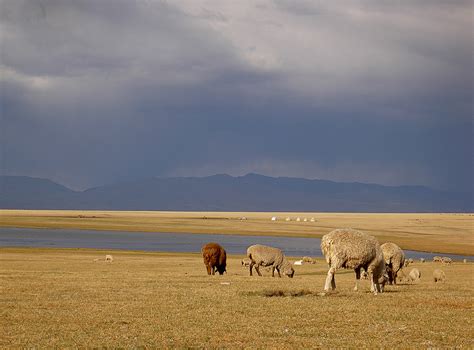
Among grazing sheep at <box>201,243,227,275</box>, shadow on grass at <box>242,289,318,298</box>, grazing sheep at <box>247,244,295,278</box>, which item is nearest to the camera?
shadow on grass at <box>242,289,318,298</box>

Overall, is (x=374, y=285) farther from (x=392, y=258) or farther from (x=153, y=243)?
(x=153, y=243)

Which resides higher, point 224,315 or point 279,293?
point 279,293

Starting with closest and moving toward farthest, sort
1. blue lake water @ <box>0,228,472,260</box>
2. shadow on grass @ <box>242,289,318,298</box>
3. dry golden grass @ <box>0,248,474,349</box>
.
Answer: dry golden grass @ <box>0,248,474,349</box>, shadow on grass @ <box>242,289,318,298</box>, blue lake water @ <box>0,228,472,260</box>

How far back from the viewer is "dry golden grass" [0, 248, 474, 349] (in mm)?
16859

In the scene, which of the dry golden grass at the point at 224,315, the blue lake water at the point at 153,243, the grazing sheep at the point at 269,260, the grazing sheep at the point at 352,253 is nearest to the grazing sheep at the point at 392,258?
the dry golden grass at the point at 224,315

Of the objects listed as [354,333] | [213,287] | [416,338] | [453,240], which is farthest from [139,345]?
[453,240]

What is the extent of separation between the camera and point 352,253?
27.9 meters

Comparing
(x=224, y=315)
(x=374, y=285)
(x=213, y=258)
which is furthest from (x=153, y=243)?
(x=224, y=315)

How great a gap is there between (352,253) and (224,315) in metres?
8.72

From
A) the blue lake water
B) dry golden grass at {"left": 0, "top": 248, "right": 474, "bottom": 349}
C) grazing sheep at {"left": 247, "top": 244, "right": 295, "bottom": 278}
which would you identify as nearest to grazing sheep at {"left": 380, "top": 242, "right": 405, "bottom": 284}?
dry golden grass at {"left": 0, "top": 248, "right": 474, "bottom": 349}

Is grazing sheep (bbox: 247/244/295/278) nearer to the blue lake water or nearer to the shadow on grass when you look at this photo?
the shadow on grass

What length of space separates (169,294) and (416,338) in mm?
11910

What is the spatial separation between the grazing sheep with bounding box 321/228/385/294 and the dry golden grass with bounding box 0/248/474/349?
102 cm

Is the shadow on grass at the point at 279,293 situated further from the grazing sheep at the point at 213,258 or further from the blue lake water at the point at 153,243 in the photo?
the blue lake water at the point at 153,243
